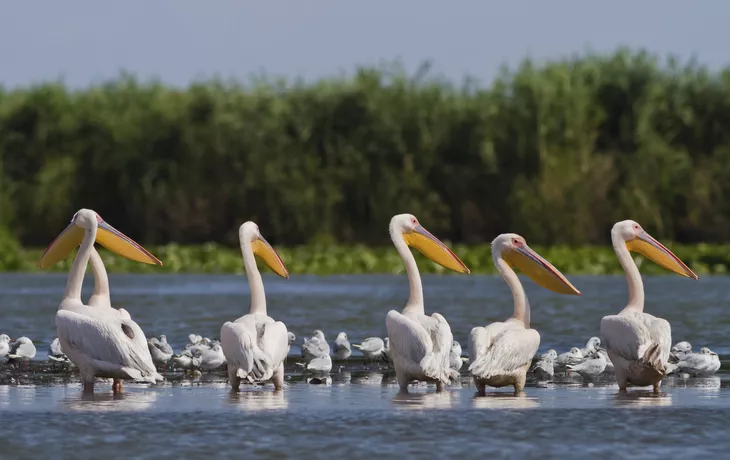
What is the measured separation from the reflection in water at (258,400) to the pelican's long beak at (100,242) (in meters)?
1.89

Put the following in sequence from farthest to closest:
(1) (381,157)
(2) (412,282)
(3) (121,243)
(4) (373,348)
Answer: (1) (381,157), (4) (373,348), (3) (121,243), (2) (412,282)

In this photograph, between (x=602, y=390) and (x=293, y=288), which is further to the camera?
(x=293, y=288)

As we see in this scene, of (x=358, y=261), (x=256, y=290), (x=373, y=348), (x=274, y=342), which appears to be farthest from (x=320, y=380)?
(x=358, y=261)

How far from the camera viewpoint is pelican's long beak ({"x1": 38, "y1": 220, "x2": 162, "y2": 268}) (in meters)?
13.8

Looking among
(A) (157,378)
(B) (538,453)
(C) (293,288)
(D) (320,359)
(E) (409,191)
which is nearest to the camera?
(B) (538,453)

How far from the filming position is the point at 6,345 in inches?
569

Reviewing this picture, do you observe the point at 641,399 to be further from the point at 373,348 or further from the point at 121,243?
the point at 121,243

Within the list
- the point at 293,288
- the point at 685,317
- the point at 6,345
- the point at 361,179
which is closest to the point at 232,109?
the point at 361,179

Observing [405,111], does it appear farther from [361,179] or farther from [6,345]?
[6,345]

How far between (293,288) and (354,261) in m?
6.40

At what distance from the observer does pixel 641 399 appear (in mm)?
11797

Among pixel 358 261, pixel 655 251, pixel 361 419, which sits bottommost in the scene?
pixel 361 419

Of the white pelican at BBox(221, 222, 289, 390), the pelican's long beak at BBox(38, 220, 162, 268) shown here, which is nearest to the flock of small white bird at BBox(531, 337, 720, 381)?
the white pelican at BBox(221, 222, 289, 390)

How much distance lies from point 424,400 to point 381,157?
35.2 m
